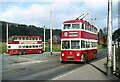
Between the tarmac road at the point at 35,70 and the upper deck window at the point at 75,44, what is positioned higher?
the upper deck window at the point at 75,44

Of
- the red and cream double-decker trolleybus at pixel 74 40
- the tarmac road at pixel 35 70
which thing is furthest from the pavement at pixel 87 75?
the red and cream double-decker trolleybus at pixel 74 40

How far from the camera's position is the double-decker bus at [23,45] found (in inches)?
2280

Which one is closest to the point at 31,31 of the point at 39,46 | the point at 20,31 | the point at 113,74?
the point at 20,31

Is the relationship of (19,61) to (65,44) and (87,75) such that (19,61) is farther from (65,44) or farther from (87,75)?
(87,75)

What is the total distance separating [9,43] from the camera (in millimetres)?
57688

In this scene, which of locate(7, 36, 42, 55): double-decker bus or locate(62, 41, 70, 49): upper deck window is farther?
locate(7, 36, 42, 55): double-decker bus

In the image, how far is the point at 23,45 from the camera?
59.4 m

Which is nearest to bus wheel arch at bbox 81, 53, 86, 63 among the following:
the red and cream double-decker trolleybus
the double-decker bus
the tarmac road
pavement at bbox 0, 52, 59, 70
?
the red and cream double-decker trolleybus

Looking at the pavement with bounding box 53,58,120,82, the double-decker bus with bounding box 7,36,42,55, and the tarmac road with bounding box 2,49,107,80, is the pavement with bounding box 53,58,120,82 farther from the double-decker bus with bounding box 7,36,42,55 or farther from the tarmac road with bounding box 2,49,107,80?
the double-decker bus with bounding box 7,36,42,55

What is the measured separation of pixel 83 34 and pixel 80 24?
123 centimetres

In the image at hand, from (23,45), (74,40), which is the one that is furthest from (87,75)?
(23,45)

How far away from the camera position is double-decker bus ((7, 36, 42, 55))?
5791cm

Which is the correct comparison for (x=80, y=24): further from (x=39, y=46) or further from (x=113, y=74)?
(x=39, y=46)

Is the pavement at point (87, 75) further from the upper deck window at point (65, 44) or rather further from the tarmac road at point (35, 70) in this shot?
the upper deck window at point (65, 44)
